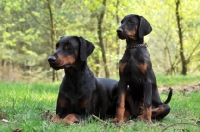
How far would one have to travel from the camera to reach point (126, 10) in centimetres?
2023

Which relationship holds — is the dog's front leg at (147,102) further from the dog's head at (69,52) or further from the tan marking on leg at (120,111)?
the dog's head at (69,52)

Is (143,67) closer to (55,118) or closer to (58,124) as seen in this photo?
(55,118)

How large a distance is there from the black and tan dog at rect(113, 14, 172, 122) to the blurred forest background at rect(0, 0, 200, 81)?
423 inches

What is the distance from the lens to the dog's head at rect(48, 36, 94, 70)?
→ 15.3 ft

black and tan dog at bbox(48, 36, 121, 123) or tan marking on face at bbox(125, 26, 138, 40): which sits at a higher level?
tan marking on face at bbox(125, 26, 138, 40)

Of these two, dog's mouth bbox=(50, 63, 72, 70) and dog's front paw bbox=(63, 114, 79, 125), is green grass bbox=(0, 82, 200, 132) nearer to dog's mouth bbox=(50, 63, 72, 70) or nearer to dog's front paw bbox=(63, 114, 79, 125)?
dog's front paw bbox=(63, 114, 79, 125)

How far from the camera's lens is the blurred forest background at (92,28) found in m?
19.3

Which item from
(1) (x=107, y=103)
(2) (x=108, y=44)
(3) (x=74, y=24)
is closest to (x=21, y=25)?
(3) (x=74, y=24)

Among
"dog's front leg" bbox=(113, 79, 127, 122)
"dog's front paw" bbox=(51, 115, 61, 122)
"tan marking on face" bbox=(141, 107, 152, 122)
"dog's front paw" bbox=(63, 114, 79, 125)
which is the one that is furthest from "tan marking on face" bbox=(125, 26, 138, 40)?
"dog's front paw" bbox=(51, 115, 61, 122)

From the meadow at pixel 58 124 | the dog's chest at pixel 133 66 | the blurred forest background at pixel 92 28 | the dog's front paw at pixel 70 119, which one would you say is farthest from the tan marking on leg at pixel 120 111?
the blurred forest background at pixel 92 28

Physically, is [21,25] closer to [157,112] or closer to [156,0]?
[156,0]

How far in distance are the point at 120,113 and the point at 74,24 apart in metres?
19.5

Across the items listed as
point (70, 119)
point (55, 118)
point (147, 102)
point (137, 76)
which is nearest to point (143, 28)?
point (137, 76)

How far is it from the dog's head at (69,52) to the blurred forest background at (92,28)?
35.6 ft
